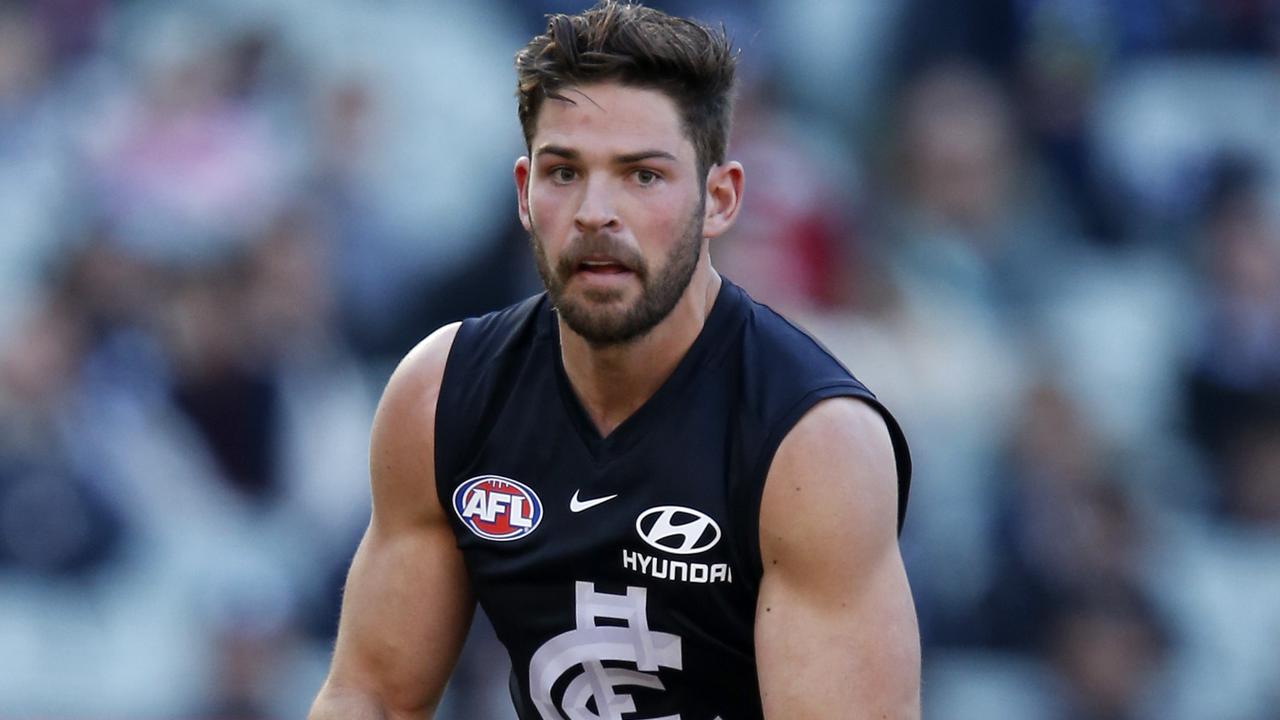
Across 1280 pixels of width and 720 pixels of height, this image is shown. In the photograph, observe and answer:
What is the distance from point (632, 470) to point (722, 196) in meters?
0.59

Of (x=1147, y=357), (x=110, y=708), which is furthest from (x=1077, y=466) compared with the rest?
(x=110, y=708)

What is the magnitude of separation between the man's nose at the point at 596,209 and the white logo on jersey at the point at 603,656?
0.75m

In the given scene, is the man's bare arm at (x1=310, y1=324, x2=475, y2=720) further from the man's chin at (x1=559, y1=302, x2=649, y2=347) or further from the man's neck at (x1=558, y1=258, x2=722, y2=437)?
the man's chin at (x1=559, y1=302, x2=649, y2=347)

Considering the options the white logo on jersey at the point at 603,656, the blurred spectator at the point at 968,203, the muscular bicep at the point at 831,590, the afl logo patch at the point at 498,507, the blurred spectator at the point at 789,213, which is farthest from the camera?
the blurred spectator at the point at 968,203

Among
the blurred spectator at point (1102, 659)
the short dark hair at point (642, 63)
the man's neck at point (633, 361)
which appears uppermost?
the short dark hair at point (642, 63)

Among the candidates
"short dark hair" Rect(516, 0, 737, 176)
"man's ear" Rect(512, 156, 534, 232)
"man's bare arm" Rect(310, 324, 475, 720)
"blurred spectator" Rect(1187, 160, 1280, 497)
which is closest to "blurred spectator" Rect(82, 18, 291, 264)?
"blurred spectator" Rect(1187, 160, 1280, 497)

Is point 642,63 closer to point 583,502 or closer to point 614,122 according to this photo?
point 614,122

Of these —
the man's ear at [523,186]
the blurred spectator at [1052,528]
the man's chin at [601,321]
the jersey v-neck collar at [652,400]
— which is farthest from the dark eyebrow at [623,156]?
the blurred spectator at [1052,528]

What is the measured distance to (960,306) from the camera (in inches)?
316

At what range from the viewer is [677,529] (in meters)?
3.72

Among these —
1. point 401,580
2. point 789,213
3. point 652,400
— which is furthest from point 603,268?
point 789,213

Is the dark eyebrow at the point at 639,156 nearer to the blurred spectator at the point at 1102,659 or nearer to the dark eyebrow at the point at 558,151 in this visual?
the dark eyebrow at the point at 558,151

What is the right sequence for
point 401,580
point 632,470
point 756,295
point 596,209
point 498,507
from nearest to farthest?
point 596,209, point 632,470, point 498,507, point 401,580, point 756,295

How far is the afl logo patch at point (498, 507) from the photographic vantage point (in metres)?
3.89
